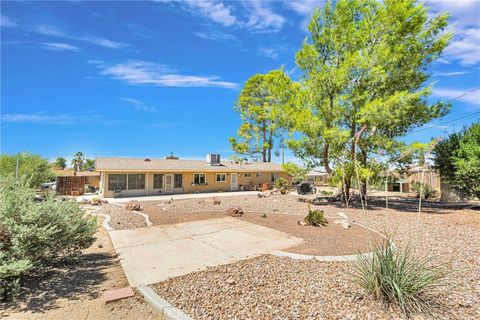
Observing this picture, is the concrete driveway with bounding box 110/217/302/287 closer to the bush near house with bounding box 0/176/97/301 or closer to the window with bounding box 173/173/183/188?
the bush near house with bounding box 0/176/97/301

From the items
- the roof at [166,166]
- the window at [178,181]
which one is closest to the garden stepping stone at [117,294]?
the roof at [166,166]

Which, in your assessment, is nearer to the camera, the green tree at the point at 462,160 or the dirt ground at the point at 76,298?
the dirt ground at the point at 76,298

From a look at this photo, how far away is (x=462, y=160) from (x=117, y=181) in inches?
911

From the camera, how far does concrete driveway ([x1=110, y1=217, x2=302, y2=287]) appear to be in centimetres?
497

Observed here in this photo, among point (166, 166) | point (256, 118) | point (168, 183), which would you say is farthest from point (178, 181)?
point (256, 118)

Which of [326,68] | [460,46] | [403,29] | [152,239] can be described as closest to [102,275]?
[152,239]

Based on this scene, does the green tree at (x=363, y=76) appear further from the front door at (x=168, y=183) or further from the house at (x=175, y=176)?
the front door at (x=168, y=183)

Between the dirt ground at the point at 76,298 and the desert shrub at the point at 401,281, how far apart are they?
2.94 metres

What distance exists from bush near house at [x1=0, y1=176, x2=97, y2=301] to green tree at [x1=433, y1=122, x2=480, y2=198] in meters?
15.1

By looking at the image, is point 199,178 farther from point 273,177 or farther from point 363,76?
point 363,76

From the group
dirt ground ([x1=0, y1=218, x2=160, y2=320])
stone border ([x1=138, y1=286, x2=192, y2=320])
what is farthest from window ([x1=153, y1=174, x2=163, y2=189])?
stone border ([x1=138, y1=286, x2=192, y2=320])

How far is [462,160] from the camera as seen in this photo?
43.3 ft

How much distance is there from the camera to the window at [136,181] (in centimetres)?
2170

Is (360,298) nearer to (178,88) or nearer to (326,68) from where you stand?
(326,68)
